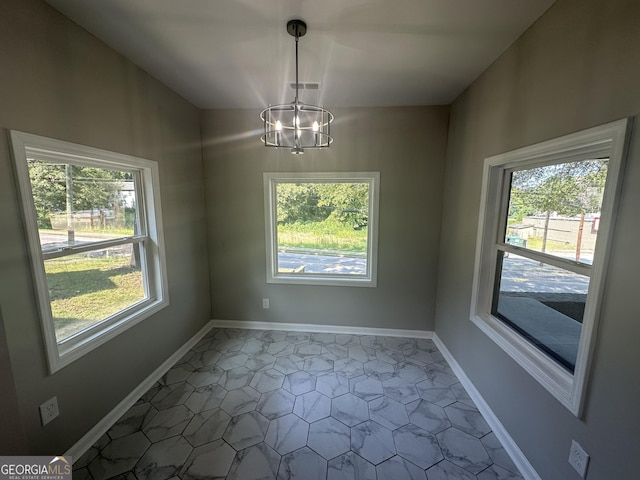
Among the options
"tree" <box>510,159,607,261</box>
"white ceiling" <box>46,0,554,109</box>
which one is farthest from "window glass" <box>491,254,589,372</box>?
"white ceiling" <box>46,0,554,109</box>

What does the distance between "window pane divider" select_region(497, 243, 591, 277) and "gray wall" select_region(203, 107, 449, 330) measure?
1.10 meters

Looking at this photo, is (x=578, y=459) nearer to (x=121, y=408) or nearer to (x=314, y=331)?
(x=314, y=331)

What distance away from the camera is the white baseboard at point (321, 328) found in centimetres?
312

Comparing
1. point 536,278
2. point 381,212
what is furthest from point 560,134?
point 381,212

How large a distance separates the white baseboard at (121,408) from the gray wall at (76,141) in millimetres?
46

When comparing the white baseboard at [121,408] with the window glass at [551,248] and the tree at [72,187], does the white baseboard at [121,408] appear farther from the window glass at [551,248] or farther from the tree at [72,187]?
the window glass at [551,248]

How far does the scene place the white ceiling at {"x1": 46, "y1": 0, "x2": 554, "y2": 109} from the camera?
1.45 metres

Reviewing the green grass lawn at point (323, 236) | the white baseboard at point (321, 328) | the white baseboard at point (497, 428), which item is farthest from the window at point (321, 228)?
the white baseboard at point (497, 428)

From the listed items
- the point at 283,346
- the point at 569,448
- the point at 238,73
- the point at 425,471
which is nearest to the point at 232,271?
the point at 283,346

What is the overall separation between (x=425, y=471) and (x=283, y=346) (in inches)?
67.6

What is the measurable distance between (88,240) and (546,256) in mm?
3004

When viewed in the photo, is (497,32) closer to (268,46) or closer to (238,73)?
(268,46)

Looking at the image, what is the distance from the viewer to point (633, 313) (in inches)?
39.3

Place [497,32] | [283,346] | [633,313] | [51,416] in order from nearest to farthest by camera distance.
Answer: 1. [633,313]
2. [51,416]
3. [497,32]
4. [283,346]
